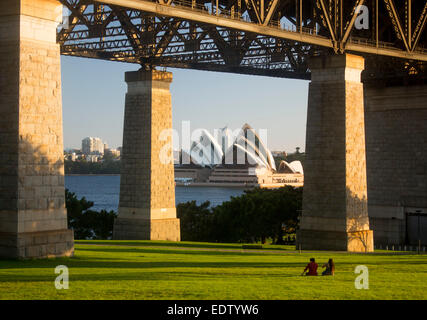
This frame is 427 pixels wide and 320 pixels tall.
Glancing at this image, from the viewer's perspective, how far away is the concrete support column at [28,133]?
29469 millimetres

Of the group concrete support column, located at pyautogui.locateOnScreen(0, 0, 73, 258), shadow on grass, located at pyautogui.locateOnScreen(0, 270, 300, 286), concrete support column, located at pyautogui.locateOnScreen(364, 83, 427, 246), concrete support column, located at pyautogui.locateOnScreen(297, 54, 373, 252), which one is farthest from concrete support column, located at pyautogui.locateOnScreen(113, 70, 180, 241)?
shadow on grass, located at pyautogui.locateOnScreen(0, 270, 300, 286)

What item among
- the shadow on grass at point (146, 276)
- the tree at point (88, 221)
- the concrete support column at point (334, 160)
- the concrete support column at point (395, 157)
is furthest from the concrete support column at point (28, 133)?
the concrete support column at point (395, 157)

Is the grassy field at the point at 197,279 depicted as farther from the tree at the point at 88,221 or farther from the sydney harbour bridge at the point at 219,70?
the tree at the point at 88,221

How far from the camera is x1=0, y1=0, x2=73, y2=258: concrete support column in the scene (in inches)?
1160

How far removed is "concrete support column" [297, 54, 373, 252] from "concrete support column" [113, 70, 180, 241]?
11572mm

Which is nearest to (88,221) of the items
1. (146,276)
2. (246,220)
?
(246,220)

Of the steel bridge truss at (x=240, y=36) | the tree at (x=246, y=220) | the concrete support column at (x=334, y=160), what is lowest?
the tree at (x=246, y=220)

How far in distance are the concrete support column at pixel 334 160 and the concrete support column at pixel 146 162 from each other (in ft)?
38.0

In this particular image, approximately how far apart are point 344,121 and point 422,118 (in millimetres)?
19066

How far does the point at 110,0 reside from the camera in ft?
108

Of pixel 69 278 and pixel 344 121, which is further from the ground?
pixel 344 121
